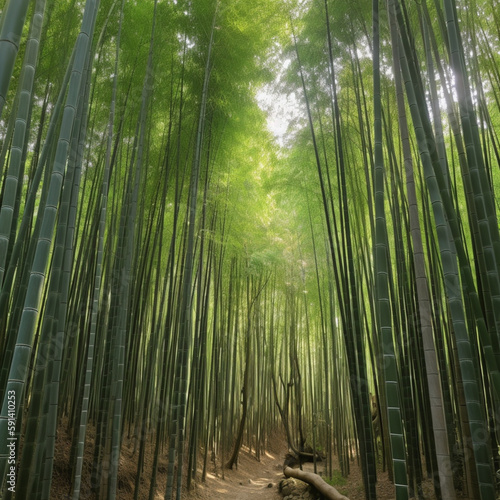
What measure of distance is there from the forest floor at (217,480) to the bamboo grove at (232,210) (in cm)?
4

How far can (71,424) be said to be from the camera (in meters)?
3.93

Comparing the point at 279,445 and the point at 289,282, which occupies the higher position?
the point at 289,282

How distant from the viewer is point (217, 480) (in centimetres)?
596

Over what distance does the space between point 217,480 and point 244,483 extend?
68 centimetres

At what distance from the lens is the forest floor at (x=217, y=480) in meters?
3.48

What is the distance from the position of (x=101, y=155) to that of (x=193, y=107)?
4.39 feet

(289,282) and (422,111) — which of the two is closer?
(422,111)

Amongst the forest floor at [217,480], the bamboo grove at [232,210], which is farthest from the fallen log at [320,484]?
the bamboo grove at [232,210]

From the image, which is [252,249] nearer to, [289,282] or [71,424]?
[289,282]

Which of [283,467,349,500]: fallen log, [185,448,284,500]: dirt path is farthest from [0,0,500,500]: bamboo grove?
[283,467,349,500]: fallen log

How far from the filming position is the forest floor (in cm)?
348

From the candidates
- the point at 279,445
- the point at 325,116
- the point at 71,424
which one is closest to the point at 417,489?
the point at 71,424

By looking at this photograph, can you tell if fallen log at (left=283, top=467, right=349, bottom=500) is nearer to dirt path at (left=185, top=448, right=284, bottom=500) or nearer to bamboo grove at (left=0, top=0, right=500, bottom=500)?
dirt path at (left=185, top=448, right=284, bottom=500)

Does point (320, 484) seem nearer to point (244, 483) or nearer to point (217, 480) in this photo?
point (217, 480)
